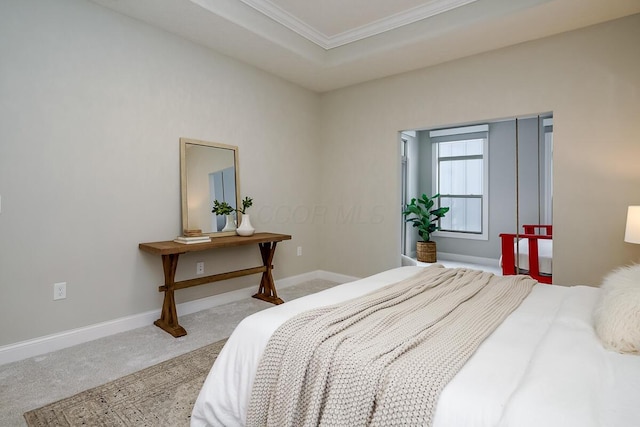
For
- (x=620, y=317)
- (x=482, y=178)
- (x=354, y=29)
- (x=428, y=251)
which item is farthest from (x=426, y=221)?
(x=620, y=317)

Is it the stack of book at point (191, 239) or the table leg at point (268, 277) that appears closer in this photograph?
the stack of book at point (191, 239)

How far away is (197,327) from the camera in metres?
2.99

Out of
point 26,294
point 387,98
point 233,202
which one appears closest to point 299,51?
point 387,98

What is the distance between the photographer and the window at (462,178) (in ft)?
16.6

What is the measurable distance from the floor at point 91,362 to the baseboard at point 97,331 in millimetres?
52

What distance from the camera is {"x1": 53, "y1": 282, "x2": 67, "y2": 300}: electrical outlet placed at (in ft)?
8.39

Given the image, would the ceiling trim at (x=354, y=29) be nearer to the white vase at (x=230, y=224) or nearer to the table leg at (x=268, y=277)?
the white vase at (x=230, y=224)

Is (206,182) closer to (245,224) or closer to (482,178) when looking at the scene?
(245,224)

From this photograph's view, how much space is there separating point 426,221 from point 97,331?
4782 millimetres

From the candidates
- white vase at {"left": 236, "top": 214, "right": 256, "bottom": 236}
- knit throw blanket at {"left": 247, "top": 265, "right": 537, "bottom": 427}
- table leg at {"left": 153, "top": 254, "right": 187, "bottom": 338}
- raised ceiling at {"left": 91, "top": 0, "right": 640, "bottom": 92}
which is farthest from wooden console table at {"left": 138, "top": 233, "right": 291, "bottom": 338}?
raised ceiling at {"left": 91, "top": 0, "right": 640, "bottom": 92}

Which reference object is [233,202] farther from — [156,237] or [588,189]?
[588,189]

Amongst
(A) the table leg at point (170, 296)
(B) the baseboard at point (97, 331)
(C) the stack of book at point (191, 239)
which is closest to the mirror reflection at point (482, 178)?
(C) the stack of book at point (191, 239)

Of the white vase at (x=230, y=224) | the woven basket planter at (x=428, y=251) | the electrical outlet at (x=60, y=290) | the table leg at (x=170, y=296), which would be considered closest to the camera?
the electrical outlet at (x=60, y=290)

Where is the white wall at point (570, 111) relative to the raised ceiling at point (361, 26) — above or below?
below
